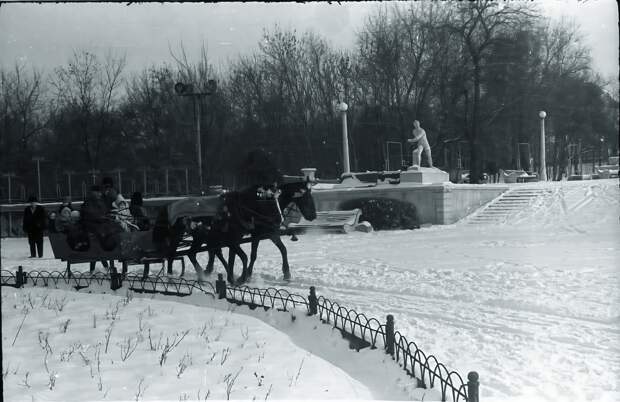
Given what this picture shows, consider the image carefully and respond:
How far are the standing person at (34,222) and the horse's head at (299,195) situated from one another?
271 cm

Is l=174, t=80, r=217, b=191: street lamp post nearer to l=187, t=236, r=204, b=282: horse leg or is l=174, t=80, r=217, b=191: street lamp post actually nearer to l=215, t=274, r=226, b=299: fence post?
l=215, t=274, r=226, b=299: fence post

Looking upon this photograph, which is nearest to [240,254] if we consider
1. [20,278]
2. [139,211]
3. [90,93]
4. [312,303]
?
[139,211]

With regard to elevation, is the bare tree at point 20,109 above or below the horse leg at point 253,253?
above

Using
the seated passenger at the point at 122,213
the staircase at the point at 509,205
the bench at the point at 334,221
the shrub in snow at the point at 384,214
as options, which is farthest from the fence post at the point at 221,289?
the staircase at the point at 509,205

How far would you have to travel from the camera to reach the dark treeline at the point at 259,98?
492 cm

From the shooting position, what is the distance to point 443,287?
796cm

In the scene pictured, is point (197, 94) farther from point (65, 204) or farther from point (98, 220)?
point (98, 220)

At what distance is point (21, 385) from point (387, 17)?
4076 millimetres

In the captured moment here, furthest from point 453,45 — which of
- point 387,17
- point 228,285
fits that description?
point 228,285

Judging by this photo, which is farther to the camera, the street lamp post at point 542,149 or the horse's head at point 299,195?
the street lamp post at point 542,149

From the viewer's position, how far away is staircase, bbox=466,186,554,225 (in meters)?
17.3

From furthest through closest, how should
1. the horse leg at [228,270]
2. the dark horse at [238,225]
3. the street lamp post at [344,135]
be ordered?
the horse leg at [228,270] → the dark horse at [238,225] → the street lamp post at [344,135]

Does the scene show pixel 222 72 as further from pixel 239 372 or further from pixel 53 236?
pixel 53 236

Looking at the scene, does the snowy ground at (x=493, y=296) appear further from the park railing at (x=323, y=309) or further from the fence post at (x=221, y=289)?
the fence post at (x=221, y=289)
